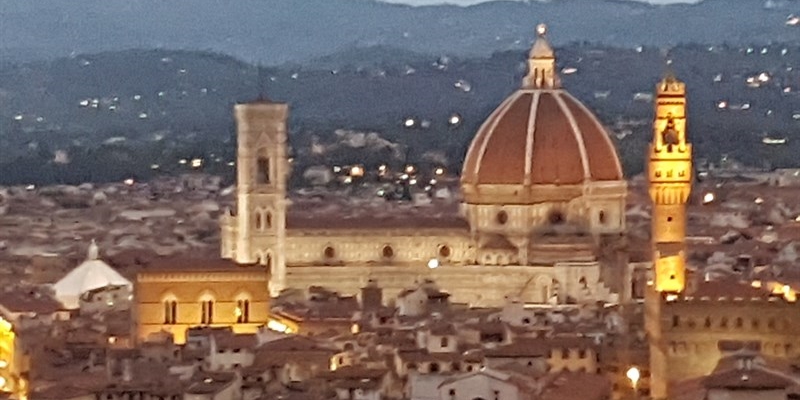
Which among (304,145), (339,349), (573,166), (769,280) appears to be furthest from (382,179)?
(339,349)

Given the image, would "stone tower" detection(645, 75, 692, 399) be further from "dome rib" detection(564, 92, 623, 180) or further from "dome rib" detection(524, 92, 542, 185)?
"dome rib" detection(524, 92, 542, 185)

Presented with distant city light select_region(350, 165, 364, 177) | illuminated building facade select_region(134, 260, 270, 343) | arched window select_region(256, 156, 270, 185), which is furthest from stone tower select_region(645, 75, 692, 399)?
distant city light select_region(350, 165, 364, 177)

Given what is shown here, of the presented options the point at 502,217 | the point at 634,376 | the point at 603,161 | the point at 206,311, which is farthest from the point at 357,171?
the point at 634,376

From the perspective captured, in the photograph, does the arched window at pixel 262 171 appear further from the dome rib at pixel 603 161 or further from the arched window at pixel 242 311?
the arched window at pixel 242 311

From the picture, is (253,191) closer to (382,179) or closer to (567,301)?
(567,301)

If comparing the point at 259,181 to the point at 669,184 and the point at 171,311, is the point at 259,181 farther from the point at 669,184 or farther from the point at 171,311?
the point at 669,184

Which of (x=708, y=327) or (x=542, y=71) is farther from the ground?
(x=542, y=71)
